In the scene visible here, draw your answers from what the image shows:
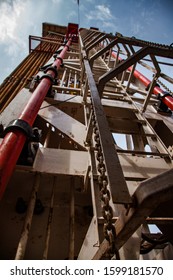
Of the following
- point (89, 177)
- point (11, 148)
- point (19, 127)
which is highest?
point (19, 127)

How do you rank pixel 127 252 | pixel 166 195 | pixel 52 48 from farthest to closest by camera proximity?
pixel 52 48, pixel 127 252, pixel 166 195

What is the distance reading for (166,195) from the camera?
723 mm

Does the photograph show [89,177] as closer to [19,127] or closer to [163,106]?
[19,127]

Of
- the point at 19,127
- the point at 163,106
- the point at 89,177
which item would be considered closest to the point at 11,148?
the point at 19,127

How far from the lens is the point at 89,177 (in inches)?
86.8

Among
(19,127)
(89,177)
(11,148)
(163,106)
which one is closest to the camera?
(11,148)

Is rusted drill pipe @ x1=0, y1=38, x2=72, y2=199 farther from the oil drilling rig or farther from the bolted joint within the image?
the bolted joint

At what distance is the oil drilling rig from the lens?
89cm

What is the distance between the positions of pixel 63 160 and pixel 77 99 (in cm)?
174

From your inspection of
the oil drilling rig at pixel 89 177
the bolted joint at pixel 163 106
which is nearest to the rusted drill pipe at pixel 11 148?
the oil drilling rig at pixel 89 177
